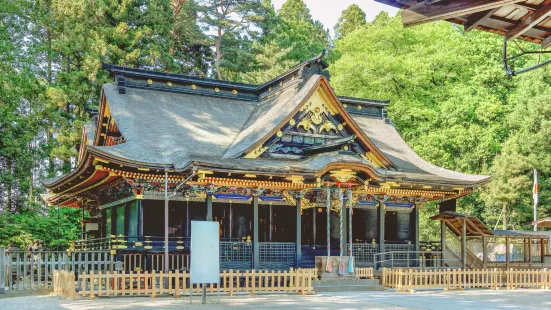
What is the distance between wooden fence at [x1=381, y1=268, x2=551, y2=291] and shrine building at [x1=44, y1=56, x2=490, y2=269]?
1.91 metres

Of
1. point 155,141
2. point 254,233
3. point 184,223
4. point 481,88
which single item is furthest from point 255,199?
point 481,88

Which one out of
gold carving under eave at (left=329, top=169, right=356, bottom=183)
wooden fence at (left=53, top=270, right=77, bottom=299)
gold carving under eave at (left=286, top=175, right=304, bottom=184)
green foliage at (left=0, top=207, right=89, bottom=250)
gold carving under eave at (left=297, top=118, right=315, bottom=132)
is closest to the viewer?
wooden fence at (left=53, top=270, right=77, bottom=299)

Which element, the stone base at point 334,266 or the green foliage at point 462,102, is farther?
Answer: the green foliage at point 462,102

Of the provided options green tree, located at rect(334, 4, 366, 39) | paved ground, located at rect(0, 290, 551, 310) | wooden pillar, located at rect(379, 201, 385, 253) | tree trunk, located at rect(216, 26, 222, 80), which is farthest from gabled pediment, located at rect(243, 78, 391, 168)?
green tree, located at rect(334, 4, 366, 39)

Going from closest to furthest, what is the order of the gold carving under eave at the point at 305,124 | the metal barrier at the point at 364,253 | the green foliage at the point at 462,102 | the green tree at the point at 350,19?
the gold carving under eave at the point at 305,124 < the metal barrier at the point at 364,253 < the green foliage at the point at 462,102 < the green tree at the point at 350,19

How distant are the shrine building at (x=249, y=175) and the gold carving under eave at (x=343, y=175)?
0.11ft

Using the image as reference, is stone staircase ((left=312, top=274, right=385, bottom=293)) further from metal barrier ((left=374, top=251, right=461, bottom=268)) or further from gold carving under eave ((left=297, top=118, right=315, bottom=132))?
gold carving under eave ((left=297, top=118, right=315, bottom=132))

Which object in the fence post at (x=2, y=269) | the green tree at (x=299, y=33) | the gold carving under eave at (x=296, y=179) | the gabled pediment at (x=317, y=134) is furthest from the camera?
the green tree at (x=299, y=33)

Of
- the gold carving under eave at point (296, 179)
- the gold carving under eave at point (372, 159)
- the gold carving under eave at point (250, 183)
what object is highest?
the gold carving under eave at point (372, 159)

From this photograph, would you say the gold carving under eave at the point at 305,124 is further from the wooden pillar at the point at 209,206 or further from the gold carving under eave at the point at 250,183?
the wooden pillar at the point at 209,206

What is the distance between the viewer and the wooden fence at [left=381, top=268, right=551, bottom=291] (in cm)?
2216

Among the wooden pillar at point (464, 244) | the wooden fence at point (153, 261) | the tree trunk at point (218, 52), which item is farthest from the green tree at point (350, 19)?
the wooden fence at point (153, 261)

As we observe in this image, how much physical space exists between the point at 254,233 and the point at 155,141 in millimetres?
4833

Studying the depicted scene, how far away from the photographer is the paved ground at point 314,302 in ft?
49.3
